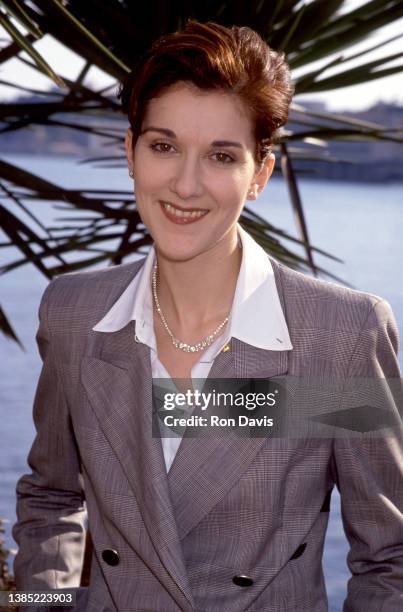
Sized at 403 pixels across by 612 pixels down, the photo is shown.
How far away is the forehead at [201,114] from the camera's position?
1.35 m

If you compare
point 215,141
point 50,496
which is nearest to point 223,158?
point 215,141

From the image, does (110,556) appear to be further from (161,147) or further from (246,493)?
(161,147)

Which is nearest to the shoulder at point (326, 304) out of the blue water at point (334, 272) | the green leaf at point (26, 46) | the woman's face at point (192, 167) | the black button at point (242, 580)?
the woman's face at point (192, 167)

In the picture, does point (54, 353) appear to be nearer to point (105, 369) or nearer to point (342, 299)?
point (105, 369)

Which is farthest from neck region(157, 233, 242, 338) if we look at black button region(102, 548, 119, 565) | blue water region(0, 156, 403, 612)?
blue water region(0, 156, 403, 612)

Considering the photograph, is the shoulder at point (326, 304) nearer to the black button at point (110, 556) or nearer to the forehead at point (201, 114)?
the forehead at point (201, 114)

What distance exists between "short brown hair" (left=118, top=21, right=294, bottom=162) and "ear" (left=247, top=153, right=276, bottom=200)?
21mm

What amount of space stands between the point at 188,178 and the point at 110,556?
558 mm

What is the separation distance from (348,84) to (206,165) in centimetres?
84

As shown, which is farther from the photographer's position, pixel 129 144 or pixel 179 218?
pixel 129 144

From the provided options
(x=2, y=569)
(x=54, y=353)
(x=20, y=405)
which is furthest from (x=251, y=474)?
(x=20, y=405)

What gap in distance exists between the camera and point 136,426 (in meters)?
1.44

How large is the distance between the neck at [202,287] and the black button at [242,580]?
1.21ft

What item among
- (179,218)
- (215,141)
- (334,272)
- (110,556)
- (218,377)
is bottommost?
(334,272)
